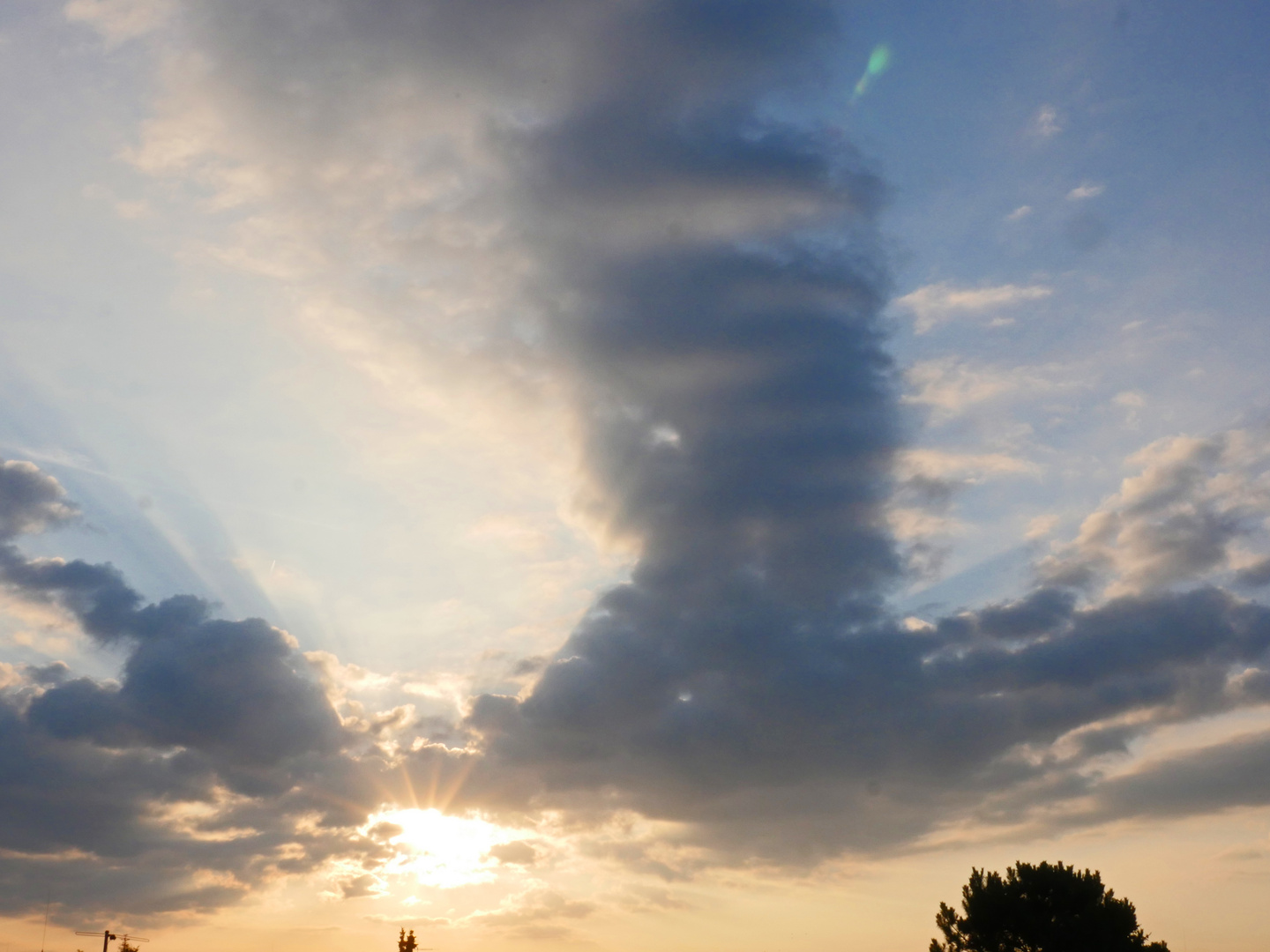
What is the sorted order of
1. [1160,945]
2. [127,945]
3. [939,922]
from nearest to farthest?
[1160,945] < [939,922] < [127,945]

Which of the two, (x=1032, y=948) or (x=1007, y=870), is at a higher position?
(x=1007, y=870)

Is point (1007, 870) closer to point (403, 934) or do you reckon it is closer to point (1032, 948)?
point (1032, 948)

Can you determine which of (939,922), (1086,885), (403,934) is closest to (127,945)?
(403,934)

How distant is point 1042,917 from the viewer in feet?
309

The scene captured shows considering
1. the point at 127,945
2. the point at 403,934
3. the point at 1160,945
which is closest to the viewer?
the point at 403,934

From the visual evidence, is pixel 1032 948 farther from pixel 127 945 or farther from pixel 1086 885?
pixel 127 945

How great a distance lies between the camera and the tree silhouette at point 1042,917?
3629 inches

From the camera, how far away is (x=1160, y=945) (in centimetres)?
9369

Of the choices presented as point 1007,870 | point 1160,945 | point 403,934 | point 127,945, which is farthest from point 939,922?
point 127,945

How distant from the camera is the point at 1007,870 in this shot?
98125 millimetres

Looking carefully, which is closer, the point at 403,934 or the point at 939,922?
the point at 403,934

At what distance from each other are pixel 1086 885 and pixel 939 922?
44.2 feet

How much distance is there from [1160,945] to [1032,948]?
11015 mm

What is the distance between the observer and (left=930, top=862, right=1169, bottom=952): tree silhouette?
302 ft
